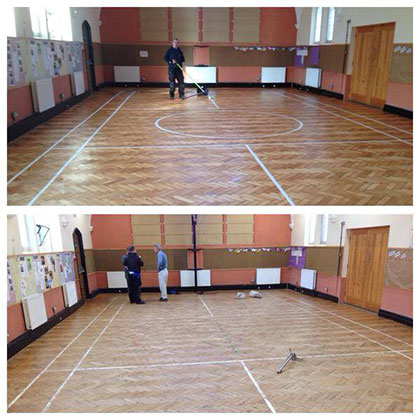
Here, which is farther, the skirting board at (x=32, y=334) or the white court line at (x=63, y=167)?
the skirting board at (x=32, y=334)

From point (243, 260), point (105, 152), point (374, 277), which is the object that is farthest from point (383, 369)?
point (243, 260)

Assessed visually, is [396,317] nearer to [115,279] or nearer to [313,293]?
[313,293]

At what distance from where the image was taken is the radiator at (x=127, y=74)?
42.9 ft

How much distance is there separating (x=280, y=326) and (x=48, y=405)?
2.87 meters

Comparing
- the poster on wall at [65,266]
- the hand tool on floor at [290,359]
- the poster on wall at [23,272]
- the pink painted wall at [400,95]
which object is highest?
the pink painted wall at [400,95]

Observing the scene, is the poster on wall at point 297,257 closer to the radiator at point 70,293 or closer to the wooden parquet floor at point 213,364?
the wooden parquet floor at point 213,364

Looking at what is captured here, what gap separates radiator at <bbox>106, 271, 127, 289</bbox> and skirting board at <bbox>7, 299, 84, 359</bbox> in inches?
65.3

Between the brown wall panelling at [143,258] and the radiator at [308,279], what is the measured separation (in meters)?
2.40

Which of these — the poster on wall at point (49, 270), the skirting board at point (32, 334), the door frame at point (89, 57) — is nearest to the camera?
the skirting board at point (32, 334)

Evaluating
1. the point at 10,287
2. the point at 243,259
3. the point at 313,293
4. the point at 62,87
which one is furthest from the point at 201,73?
the point at 10,287

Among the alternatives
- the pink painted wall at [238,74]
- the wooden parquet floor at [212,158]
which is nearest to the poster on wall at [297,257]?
the wooden parquet floor at [212,158]

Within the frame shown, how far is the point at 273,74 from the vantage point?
13445 millimetres

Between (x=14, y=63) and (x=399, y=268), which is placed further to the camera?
(x=14, y=63)

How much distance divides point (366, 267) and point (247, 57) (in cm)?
955
